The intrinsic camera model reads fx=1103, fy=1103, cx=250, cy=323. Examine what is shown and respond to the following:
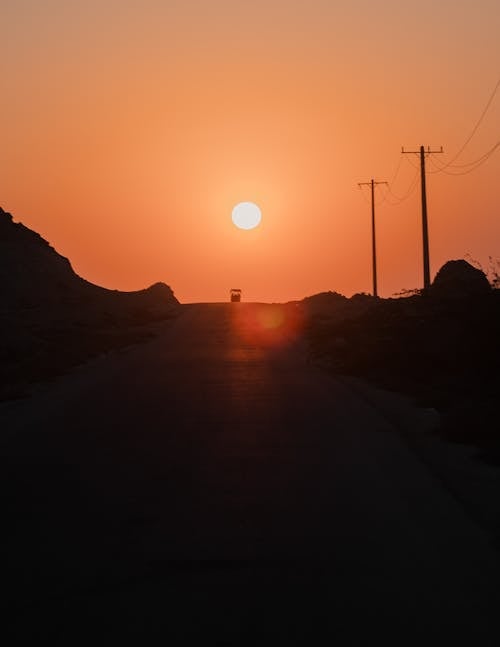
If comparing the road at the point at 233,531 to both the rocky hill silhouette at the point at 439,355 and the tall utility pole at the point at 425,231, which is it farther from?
the tall utility pole at the point at 425,231

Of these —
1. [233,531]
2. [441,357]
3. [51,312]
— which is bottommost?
[233,531]

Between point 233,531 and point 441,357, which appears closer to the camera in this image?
point 233,531

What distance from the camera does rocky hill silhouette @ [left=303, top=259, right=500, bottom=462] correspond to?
21659 mm

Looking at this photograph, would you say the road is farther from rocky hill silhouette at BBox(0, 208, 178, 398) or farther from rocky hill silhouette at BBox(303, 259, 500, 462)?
rocky hill silhouette at BBox(0, 208, 178, 398)

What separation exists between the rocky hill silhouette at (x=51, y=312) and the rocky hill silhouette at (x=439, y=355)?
922cm

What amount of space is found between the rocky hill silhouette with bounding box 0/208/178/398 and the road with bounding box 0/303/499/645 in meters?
9.89

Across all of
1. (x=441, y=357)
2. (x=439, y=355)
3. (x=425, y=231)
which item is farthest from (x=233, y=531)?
(x=425, y=231)

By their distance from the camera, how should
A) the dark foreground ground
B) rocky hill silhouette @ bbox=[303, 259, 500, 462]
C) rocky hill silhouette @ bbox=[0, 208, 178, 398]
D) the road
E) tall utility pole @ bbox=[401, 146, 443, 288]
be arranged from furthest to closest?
tall utility pole @ bbox=[401, 146, 443, 288] < rocky hill silhouette @ bbox=[0, 208, 178, 398] < rocky hill silhouette @ bbox=[303, 259, 500, 462] < the dark foreground ground < the road

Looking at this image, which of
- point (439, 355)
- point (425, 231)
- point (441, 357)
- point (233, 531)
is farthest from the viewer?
point (425, 231)

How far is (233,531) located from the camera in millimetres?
12711

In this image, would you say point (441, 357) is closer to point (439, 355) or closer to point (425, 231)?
point (439, 355)

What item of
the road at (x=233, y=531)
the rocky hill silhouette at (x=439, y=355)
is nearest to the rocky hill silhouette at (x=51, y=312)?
the rocky hill silhouette at (x=439, y=355)

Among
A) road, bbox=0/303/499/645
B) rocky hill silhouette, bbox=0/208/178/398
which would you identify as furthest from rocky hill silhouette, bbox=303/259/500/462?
rocky hill silhouette, bbox=0/208/178/398

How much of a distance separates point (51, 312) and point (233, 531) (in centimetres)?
6339
